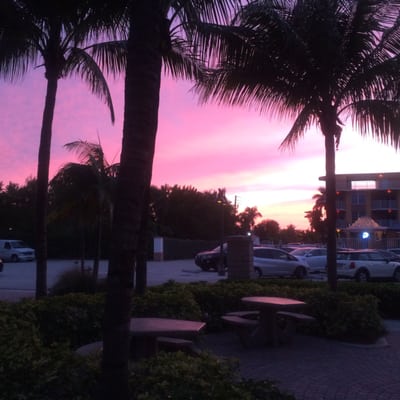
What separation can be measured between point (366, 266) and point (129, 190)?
75.7 feet

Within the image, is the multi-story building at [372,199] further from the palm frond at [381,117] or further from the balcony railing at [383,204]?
the palm frond at [381,117]

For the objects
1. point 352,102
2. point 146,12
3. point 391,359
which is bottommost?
point 391,359

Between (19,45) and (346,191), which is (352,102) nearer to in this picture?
(19,45)

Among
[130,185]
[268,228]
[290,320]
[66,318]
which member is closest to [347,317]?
[290,320]

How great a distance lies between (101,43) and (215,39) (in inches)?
152

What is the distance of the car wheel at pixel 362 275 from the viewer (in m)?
25.7

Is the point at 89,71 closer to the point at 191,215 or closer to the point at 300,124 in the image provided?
the point at 300,124

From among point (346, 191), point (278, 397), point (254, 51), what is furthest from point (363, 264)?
point (346, 191)

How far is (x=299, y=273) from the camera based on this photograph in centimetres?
2819

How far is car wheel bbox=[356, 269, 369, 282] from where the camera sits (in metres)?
25.7

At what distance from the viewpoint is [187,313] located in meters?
9.65

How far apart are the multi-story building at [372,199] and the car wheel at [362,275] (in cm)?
4854

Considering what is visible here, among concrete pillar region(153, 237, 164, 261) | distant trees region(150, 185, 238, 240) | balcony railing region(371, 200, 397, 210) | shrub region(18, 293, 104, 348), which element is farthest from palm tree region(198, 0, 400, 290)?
balcony railing region(371, 200, 397, 210)

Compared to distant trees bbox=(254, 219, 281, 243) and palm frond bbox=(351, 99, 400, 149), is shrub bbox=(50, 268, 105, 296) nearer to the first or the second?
palm frond bbox=(351, 99, 400, 149)
